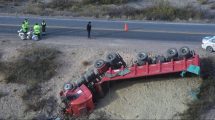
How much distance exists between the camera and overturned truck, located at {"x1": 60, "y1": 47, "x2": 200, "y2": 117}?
96.6 feet

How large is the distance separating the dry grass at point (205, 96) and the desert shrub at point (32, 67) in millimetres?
9125

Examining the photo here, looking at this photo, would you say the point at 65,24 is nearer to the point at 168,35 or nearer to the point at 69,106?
the point at 168,35

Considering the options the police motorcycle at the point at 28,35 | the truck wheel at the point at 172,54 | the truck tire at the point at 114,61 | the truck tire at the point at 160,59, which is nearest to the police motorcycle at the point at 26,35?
the police motorcycle at the point at 28,35

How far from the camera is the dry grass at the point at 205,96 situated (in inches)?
1103

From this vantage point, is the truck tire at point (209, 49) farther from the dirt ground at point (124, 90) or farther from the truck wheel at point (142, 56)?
the truck wheel at point (142, 56)

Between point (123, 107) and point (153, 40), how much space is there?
8.38 meters

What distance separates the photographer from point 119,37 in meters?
37.8

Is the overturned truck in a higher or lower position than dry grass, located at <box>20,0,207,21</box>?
lower

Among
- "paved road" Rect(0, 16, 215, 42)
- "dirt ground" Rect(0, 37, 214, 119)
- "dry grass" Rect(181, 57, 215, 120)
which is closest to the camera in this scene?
"dry grass" Rect(181, 57, 215, 120)

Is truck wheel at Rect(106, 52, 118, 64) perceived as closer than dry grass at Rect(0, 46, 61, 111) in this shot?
Yes

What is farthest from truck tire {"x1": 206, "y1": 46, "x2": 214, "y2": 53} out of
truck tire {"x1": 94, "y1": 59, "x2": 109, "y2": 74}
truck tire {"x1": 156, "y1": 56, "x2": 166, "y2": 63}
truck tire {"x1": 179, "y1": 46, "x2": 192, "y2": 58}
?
truck tire {"x1": 94, "y1": 59, "x2": 109, "y2": 74}

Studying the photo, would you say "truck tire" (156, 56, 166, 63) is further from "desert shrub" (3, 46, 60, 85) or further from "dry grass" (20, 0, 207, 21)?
"dry grass" (20, 0, 207, 21)

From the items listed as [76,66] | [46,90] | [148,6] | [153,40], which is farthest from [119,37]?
[148,6]

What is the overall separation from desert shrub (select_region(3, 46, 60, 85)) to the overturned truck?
242 centimetres
